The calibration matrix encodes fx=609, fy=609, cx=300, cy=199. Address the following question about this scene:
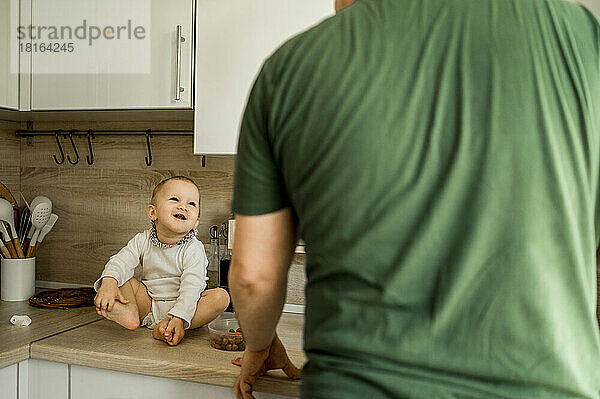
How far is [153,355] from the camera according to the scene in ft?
4.43

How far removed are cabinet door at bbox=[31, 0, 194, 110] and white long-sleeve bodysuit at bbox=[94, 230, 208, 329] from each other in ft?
1.26

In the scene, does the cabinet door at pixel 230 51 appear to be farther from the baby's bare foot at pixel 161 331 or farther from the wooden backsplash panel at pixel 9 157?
the wooden backsplash panel at pixel 9 157

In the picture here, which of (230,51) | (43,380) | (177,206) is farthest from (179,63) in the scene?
(43,380)

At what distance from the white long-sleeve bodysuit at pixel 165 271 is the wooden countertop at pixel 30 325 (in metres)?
0.17

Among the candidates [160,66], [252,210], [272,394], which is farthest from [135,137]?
[252,210]

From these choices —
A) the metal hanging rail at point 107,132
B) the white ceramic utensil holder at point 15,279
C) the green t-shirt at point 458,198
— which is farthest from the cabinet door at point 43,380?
the green t-shirt at point 458,198

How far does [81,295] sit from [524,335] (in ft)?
5.13

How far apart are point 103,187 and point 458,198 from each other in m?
1.65

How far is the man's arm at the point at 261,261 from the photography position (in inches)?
30.9

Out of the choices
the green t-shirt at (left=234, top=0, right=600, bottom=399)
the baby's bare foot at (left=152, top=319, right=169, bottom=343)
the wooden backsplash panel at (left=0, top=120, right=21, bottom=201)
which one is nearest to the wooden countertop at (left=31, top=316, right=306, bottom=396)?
the baby's bare foot at (left=152, top=319, right=169, bottom=343)

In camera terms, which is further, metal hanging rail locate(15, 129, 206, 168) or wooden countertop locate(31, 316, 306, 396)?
metal hanging rail locate(15, 129, 206, 168)

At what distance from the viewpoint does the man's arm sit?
79 centimetres

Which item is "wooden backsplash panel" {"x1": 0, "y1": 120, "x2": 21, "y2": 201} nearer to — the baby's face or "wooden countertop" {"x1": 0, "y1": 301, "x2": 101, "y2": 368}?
"wooden countertop" {"x1": 0, "y1": 301, "x2": 101, "y2": 368}

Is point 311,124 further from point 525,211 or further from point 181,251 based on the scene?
point 181,251
